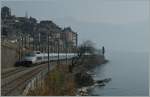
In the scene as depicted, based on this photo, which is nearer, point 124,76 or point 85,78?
point 124,76

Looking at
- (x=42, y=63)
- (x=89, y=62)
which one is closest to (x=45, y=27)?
(x=89, y=62)

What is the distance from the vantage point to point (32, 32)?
13672 millimetres

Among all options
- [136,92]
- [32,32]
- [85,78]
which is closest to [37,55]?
[136,92]

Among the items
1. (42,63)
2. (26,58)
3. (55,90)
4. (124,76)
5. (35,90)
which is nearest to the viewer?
(35,90)

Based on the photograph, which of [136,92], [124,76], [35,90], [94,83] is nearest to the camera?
[35,90]

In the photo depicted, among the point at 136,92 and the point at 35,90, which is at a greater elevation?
the point at 35,90

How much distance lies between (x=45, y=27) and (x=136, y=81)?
6.65 meters

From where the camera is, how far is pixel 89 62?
1432 centimetres

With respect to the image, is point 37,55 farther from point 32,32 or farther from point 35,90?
point 32,32

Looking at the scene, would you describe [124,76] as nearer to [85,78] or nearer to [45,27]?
[85,78]

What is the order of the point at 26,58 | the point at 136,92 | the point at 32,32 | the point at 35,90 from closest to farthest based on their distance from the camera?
the point at 35,90 < the point at 136,92 < the point at 26,58 < the point at 32,32

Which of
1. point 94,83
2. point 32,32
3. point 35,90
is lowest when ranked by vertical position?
point 94,83

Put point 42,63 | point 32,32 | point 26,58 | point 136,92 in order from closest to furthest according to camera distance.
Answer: point 136,92 → point 26,58 → point 42,63 → point 32,32

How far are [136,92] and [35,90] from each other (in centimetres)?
374
